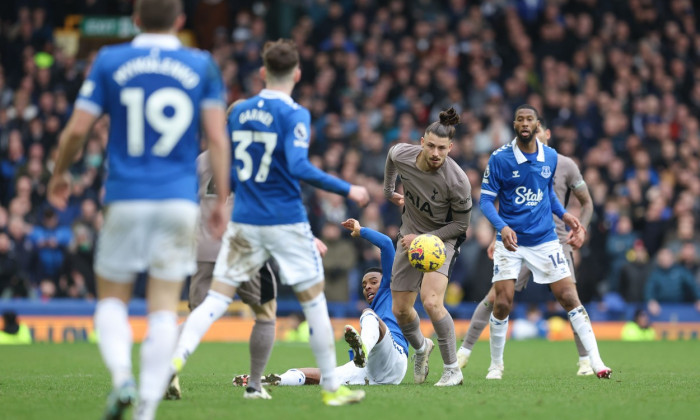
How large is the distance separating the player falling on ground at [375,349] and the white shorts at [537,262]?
1.22 m

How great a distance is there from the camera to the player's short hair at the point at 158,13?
6.44 meters

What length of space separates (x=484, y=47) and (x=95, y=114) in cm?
2078

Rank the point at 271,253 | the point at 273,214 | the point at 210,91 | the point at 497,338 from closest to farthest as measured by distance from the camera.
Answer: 1. the point at 210,91
2. the point at 273,214
3. the point at 271,253
4. the point at 497,338

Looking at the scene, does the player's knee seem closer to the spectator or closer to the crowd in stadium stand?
the crowd in stadium stand

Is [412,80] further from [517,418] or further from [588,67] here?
[517,418]

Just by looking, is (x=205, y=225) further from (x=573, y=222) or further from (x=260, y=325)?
Result: (x=573, y=222)

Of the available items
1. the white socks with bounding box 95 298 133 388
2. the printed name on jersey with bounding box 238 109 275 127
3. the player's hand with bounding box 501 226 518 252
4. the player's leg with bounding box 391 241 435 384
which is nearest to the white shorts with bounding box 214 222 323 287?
the printed name on jersey with bounding box 238 109 275 127

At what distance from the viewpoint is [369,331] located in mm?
9750

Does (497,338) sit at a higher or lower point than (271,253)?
lower

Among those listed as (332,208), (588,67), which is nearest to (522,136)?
(332,208)

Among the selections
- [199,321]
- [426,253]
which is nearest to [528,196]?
[426,253]

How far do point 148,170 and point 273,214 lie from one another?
4.39 feet

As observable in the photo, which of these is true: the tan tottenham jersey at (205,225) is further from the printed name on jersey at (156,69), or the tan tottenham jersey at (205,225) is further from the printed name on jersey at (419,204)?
the printed name on jersey at (156,69)

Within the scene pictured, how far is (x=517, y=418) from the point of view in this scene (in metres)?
7.14
